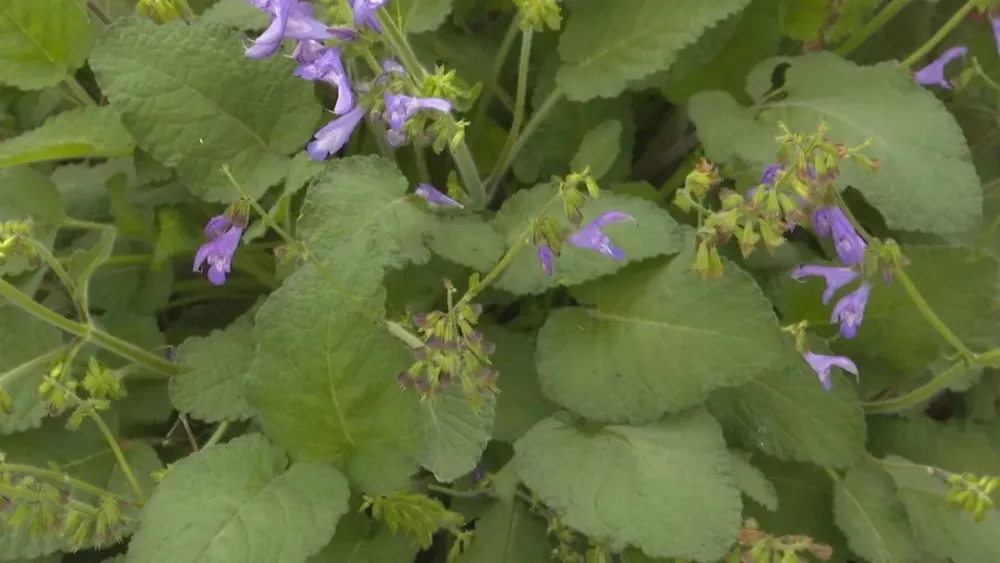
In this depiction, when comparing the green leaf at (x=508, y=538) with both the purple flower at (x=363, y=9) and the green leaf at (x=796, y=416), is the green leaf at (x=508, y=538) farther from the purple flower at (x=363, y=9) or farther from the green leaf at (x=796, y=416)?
the purple flower at (x=363, y=9)

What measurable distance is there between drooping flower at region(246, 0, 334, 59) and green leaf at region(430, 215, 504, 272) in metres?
0.20

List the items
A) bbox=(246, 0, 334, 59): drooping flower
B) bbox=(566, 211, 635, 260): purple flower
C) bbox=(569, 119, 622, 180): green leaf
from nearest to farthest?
bbox=(246, 0, 334, 59): drooping flower, bbox=(566, 211, 635, 260): purple flower, bbox=(569, 119, 622, 180): green leaf

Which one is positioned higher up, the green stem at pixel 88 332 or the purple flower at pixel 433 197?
the purple flower at pixel 433 197

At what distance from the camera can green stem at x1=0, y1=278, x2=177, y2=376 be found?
574 millimetres

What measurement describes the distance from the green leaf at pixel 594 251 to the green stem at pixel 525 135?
9 centimetres

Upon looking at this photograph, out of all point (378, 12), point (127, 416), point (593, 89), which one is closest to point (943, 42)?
point (593, 89)

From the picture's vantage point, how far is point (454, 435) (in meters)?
0.59

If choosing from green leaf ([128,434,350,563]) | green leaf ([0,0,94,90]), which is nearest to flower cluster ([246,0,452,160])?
green leaf ([128,434,350,563])

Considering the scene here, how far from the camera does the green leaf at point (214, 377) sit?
678 mm

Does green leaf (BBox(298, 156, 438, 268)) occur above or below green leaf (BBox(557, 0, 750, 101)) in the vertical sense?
below

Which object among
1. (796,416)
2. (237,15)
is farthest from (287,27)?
(796,416)

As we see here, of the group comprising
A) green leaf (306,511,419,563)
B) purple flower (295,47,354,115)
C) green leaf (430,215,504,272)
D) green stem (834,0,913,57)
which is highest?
purple flower (295,47,354,115)

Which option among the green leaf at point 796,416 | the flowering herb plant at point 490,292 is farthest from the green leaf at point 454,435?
the green leaf at point 796,416

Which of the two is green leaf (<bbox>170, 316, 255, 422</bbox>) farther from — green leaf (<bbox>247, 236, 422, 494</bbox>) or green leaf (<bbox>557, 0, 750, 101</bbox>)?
green leaf (<bbox>557, 0, 750, 101</bbox>)
